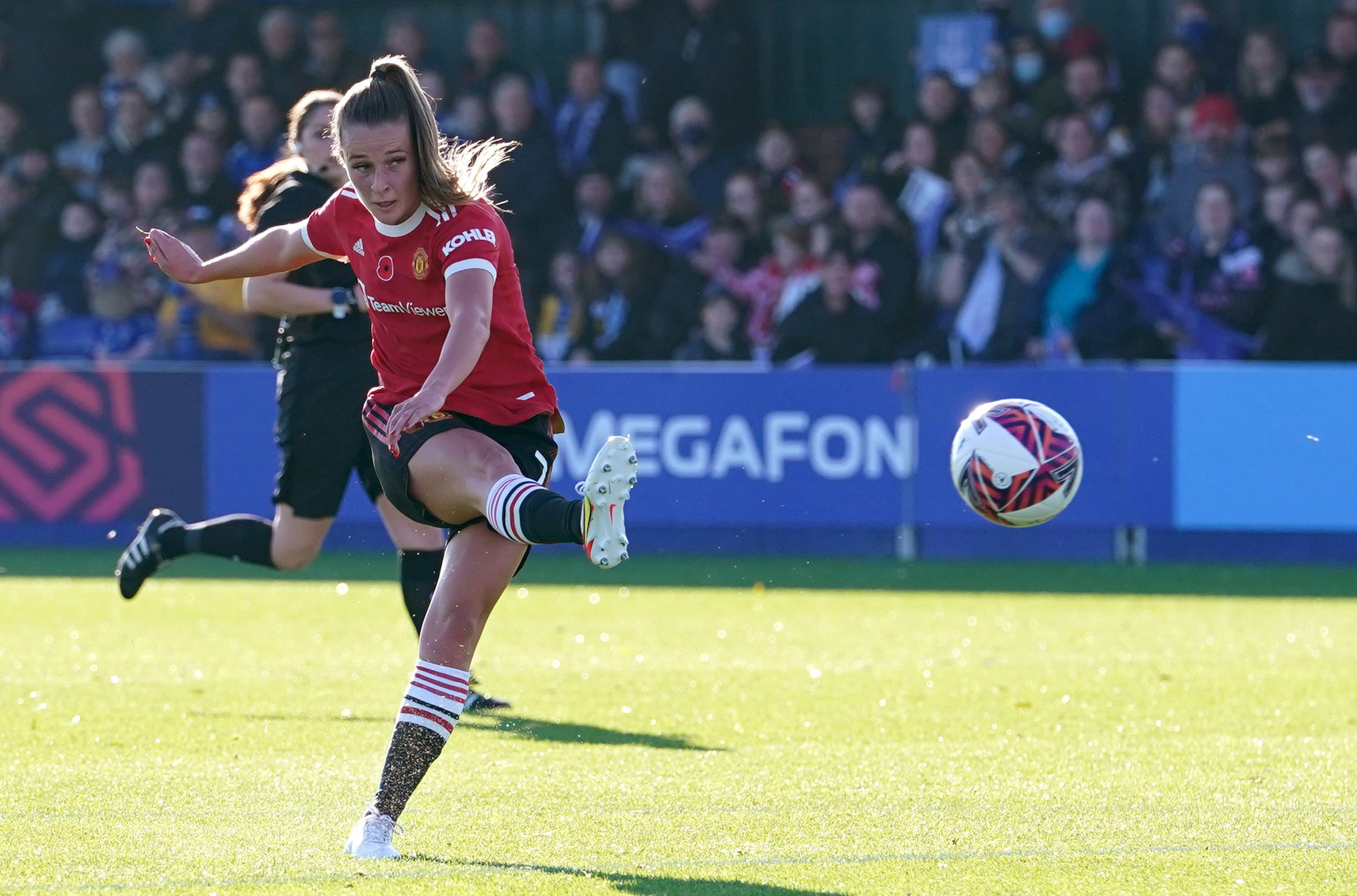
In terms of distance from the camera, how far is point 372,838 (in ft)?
15.4

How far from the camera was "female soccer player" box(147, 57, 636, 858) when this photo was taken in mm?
4781

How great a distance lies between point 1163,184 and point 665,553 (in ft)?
15.6

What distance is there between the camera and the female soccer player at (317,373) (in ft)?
24.4

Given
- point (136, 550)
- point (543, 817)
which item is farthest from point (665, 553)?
point (543, 817)

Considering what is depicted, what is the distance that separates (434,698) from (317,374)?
10.4 feet

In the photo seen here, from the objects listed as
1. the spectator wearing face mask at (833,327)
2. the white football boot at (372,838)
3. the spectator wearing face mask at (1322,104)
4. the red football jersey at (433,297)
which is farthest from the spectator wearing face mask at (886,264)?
the white football boot at (372,838)

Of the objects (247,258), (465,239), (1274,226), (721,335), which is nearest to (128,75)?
(721,335)

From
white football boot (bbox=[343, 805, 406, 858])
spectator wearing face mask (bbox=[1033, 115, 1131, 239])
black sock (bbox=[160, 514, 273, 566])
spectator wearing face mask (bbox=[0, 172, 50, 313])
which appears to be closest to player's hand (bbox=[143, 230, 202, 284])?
white football boot (bbox=[343, 805, 406, 858])

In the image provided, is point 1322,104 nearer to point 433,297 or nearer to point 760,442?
point 760,442

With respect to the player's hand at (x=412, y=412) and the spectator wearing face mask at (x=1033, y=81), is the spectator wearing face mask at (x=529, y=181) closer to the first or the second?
the spectator wearing face mask at (x=1033, y=81)

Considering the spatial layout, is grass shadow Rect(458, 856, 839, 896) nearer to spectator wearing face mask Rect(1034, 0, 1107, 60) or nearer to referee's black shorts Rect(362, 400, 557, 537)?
referee's black shorts Rect(362, 400, 557, 537)

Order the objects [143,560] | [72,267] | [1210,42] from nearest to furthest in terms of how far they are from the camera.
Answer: [143,560] → [1210,42] → [72,267]

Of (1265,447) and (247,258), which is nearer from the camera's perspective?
(247,258)

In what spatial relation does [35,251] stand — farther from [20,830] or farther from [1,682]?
[20,830]
